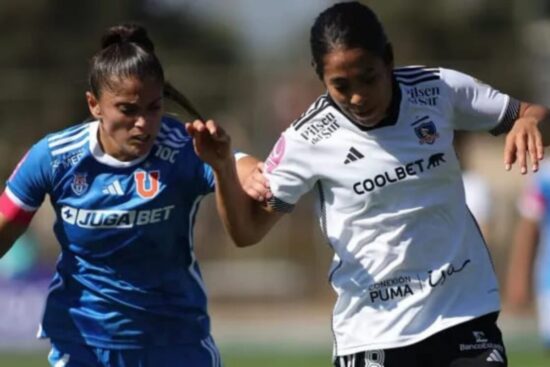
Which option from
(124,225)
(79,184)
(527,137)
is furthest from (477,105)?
(79,184)

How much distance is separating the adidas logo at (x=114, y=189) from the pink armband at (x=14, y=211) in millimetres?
321

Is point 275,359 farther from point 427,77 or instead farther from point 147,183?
point 427,77

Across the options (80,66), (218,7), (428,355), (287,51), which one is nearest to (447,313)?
(428,355)

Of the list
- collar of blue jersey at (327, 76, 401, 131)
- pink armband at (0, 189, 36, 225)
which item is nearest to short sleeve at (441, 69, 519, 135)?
collar of blue jersey at (327, 76, 401, 131)

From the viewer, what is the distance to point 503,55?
2998cm

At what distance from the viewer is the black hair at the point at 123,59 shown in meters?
6.15

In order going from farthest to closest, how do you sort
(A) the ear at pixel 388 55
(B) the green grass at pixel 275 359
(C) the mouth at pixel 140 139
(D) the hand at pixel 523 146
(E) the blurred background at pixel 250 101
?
(E) the blurred background at pixel 250 101
(B) the green grass at pixel 275 359
(C) the mouth at pixel 140 139
(A) the ear at pixel 388 55
(D) the hand at pixel 523 146

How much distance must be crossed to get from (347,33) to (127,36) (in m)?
1.13

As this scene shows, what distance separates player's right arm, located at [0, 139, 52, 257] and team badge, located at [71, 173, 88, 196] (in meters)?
0.10

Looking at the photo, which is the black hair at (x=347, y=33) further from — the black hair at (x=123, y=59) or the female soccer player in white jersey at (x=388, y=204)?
the black hair at (x=123, y=59)

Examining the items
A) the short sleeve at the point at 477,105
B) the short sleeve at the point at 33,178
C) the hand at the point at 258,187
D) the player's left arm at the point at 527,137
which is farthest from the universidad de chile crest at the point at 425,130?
the short sleeve at the point at 33,178

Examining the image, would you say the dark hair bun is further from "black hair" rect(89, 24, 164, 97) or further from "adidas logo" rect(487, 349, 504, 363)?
"adidas logo" rect(487, 349, 504, 363)

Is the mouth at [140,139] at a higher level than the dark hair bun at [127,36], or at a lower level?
lower

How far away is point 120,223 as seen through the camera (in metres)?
6.23
